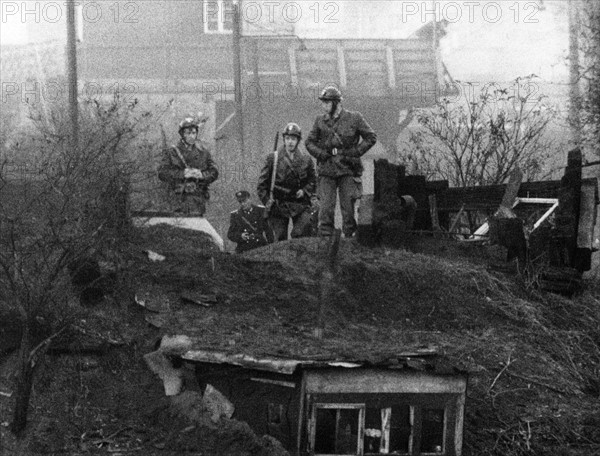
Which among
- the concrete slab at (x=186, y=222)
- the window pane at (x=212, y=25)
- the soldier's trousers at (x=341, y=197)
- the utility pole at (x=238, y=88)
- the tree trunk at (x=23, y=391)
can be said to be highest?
the window pane at (x=212, y=25)

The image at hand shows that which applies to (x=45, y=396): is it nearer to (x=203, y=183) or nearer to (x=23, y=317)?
(x=23, y=317)

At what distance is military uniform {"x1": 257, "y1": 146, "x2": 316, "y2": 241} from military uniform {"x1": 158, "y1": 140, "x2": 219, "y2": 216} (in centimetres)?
94

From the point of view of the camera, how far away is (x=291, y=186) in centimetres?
1384

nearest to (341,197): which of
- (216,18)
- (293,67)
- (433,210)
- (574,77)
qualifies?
(433,210)

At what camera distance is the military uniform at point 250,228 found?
52.7 ft

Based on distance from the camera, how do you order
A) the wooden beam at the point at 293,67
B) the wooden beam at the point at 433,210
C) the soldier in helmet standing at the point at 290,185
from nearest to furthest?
1. the soldier in helmet standing at the point at 290,185
2. the wooden beam at the point at 433,210
3. the wooden beam at the point at 293,67

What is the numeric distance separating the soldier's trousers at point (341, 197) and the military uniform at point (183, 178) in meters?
1.77

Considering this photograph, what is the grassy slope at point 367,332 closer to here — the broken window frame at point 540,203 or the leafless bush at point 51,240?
the leafless bush at point 51,240

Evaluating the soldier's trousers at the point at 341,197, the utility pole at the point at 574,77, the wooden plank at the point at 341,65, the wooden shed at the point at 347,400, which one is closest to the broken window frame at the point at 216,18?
the wooden plank at the point at 341,65

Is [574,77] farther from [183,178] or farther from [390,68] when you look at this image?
[183,178]

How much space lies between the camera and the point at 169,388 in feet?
28.2

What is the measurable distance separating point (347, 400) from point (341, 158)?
5435mm

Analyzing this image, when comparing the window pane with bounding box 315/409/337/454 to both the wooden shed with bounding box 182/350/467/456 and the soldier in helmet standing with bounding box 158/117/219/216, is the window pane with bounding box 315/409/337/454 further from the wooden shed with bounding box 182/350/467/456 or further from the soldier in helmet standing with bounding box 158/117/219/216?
the soldier in helmet standing with bounding box 158/117/219/216

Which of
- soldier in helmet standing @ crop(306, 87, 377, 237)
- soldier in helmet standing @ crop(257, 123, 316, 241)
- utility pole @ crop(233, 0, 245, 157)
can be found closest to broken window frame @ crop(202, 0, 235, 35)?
utility pole @ crop(233, 0, 245, 157)
